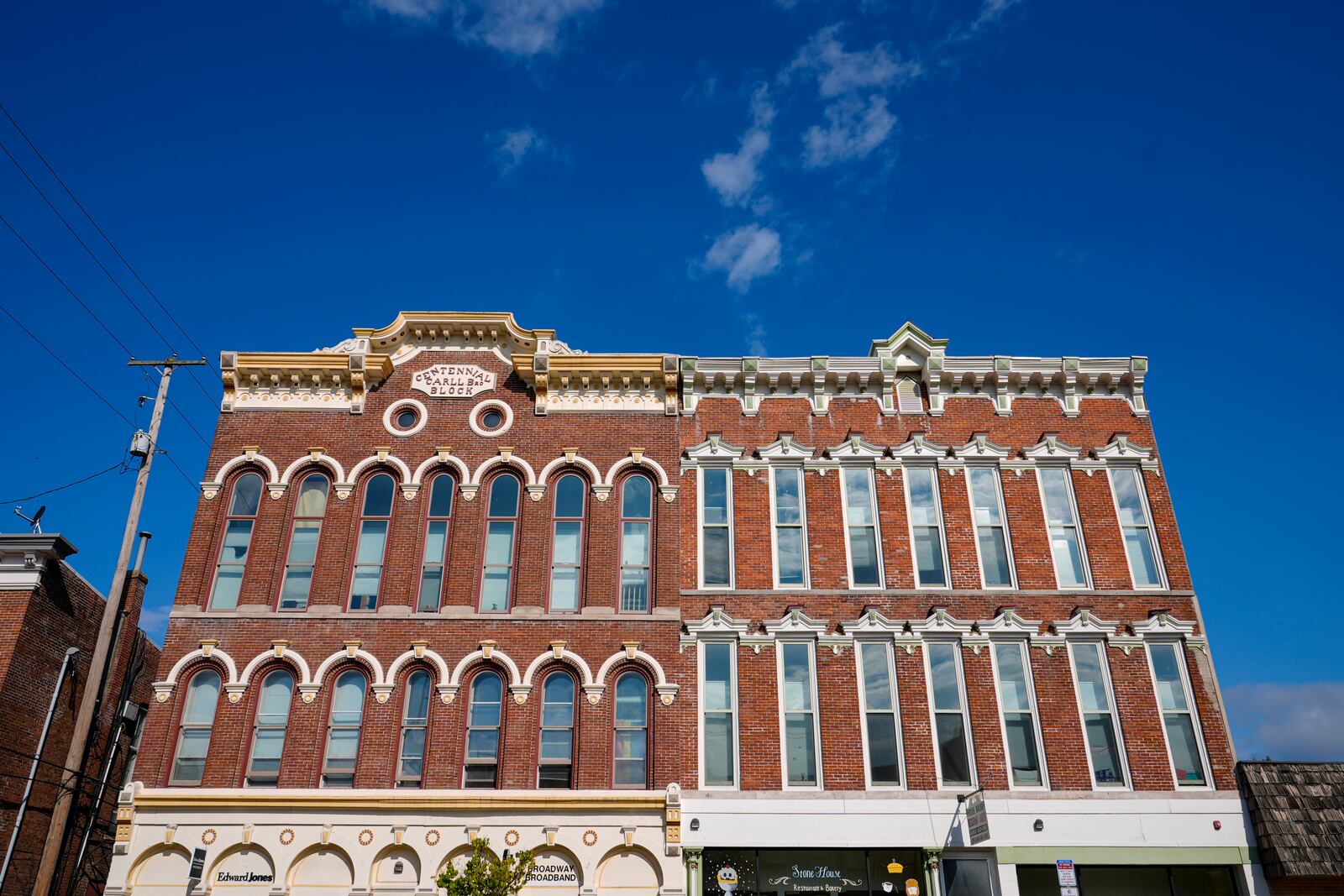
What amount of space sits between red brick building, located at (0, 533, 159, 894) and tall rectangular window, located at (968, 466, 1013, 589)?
18060 millimetres

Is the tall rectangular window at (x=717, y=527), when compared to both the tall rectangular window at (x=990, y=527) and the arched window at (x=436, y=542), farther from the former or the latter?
the arched window at (x=436, y=542)

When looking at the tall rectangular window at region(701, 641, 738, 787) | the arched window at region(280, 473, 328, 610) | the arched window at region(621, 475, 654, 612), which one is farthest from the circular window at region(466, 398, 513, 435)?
the tall rectangular window at region(701, 641, 738, 787)

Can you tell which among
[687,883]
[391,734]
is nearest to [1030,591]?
[687,883]

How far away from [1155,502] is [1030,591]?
150 inches

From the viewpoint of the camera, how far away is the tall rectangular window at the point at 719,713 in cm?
2022

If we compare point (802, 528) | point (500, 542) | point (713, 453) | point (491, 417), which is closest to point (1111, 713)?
point (802, 528)

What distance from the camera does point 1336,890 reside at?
19.2 metres

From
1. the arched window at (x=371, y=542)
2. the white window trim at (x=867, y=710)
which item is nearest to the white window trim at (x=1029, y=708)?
the white window trim at (x=867, y=710)

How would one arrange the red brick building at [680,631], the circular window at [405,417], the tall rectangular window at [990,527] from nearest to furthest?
the red brick building at [680,631] → the tall rectangular window at [990,527] → the circular window at [405,417]

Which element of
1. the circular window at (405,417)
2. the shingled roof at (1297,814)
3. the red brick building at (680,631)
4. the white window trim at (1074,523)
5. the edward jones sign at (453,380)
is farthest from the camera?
the edward jones sign at (453,380)

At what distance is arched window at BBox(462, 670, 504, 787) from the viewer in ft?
66.1

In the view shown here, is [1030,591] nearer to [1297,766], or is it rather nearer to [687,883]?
[1297,766]

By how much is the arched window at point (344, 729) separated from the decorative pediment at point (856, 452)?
440 inches

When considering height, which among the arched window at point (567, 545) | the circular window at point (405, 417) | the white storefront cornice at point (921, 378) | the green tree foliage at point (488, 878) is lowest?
the green tree foliage at point (488, 878)
